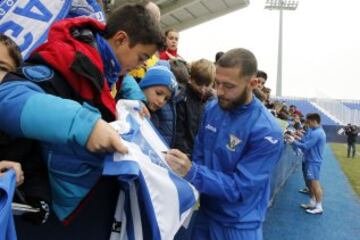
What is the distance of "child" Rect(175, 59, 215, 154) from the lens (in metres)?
3.05

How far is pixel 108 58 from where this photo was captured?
5.09 feet

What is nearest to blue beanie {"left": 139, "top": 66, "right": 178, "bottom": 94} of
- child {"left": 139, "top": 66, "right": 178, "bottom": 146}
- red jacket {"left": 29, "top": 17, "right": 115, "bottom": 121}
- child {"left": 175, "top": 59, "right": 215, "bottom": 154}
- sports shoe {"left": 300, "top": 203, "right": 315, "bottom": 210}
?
child {"left": 139, "top": 66, "right": 178, "bottom": 146}

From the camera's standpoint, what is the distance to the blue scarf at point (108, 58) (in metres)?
1.53

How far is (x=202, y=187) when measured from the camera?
2037mm

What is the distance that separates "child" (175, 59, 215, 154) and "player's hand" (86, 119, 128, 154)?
178cm

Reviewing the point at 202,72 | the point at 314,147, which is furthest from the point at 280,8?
the point at 202,72

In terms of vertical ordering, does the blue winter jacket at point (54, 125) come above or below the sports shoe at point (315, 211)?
above

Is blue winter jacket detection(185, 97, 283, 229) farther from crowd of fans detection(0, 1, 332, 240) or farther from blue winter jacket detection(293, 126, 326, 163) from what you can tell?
blue winter jacket detection(293, 126, 326, 163)

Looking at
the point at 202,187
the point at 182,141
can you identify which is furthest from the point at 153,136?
the point at 182,141

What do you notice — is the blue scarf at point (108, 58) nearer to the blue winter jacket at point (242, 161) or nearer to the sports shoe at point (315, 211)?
the blue winter jacket at point (242, 161)

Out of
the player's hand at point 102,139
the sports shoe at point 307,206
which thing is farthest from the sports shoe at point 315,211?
the player's hand at point 102,139

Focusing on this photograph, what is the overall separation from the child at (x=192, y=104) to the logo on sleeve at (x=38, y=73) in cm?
174

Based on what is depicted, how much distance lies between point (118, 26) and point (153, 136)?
0.48 meters

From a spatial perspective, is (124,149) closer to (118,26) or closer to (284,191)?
(118,26)
